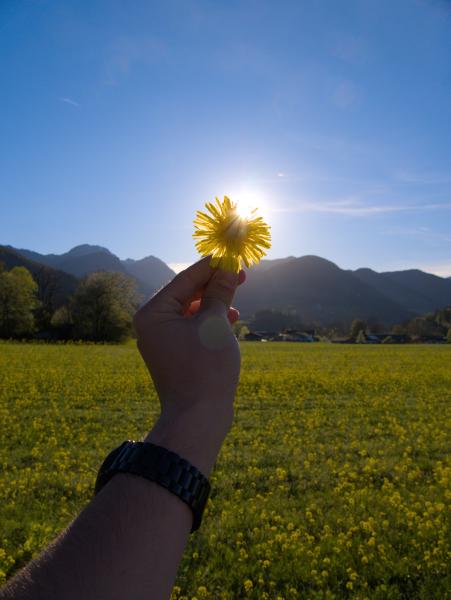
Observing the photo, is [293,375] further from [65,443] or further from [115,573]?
[115,573]

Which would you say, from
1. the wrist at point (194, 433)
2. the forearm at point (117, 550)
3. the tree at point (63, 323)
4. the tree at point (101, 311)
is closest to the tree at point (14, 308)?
the tree at point (63, 323)

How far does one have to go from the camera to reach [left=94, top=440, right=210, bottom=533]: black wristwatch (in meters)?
1.17

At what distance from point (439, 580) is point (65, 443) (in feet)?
24.8

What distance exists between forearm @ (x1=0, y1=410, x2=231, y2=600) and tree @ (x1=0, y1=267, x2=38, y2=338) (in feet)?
206

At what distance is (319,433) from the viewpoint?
11008 mm

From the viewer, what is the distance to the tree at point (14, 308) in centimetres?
5766

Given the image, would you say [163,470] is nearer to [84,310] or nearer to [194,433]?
[194,433]

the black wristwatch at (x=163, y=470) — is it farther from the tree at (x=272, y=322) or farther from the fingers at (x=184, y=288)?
the tree at (x=272, y=322)

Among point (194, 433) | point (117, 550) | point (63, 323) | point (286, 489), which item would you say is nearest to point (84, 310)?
point (63, 323)

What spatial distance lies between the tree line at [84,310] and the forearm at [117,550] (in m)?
57.0

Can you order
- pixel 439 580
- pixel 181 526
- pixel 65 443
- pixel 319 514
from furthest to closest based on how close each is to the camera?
pixel 65 443 < pixel 319 514 < pixel 439 580 < pixel 181 526

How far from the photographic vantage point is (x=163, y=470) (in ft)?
3.87

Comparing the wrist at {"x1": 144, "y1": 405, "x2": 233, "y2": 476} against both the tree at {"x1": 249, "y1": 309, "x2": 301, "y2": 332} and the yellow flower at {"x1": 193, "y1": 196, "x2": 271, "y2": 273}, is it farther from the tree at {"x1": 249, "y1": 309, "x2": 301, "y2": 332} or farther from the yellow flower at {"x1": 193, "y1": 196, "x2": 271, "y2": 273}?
the tree at {"x1": 249, "y1": 309, "x2": 301, "y2": 332}

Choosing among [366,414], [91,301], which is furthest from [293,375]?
[91,301]
